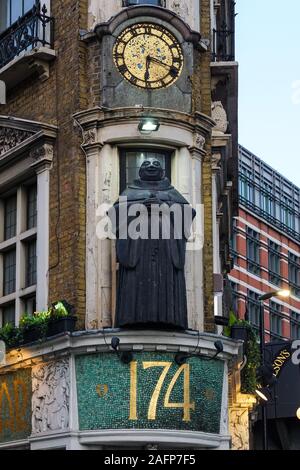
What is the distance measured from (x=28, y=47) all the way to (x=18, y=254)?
4576 mm

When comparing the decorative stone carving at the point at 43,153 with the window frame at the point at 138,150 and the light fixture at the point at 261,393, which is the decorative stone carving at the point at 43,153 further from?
the light fixture at the point at 261,393

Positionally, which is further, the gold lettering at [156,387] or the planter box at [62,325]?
the planter box at [62,325]

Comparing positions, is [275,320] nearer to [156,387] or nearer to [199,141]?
[199,141]

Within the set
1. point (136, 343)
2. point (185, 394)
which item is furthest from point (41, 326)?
point (185, 394)

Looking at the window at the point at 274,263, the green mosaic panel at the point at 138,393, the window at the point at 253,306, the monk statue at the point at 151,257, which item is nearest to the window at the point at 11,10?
the monk statue at the point at 151,257

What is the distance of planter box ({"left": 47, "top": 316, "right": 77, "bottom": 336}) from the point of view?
2448 centimetres

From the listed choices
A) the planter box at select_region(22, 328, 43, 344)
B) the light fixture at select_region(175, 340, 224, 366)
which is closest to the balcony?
the planter box at select_region(22, 328, 43, 344)

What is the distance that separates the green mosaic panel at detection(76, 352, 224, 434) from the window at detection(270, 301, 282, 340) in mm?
52530

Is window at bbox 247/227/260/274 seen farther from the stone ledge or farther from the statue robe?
the statue robe

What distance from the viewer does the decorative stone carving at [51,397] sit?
24.5m

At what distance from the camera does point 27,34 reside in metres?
28.2

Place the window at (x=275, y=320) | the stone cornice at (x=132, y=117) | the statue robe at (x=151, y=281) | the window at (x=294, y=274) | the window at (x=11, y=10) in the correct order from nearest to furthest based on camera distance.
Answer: the statue robe at (x=151, y=281) < the stone cornice at (x=132, y=117) < the window at (x=11, y=10) < the window at (x=275, y=320) < the window at (x=294, y=274)

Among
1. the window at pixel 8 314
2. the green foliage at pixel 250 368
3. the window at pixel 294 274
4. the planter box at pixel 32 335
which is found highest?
the window at pixel 294 274
